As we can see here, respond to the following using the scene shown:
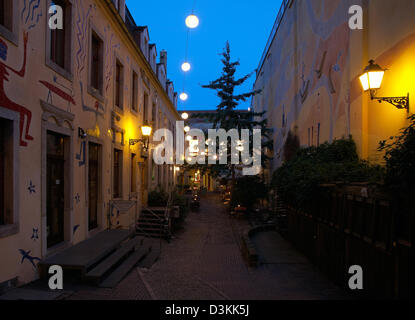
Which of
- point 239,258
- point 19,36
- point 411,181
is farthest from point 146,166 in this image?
point 411,181

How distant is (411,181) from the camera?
12.8 ft

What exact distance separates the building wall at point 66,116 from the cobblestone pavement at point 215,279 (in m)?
1.50

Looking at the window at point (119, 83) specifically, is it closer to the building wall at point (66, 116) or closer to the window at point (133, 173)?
the building wall at point (66, 116)

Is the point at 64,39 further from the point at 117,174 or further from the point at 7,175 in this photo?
the point at 117,174

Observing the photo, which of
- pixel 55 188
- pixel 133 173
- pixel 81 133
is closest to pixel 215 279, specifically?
pixel 55 188

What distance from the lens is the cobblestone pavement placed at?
18.3 feet

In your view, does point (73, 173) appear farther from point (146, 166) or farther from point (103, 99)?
point (146, 166)

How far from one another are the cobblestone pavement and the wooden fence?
63cm

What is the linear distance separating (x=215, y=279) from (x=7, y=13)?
6.62 metres

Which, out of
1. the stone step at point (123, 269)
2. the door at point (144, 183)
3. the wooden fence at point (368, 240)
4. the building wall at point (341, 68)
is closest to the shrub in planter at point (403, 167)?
the wooden fence at point (368, 240)

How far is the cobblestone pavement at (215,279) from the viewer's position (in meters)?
5.59

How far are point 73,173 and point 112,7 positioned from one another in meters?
5.65

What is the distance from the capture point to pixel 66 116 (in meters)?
6.78

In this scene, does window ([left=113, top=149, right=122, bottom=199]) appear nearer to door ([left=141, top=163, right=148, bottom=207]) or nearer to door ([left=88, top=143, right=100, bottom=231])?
door ([left=88, top=143, right=100, bottom=231])
